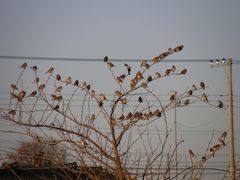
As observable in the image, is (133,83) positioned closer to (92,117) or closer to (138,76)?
(138,76)

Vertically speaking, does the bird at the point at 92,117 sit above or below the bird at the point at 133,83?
below

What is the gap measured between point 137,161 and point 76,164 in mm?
830

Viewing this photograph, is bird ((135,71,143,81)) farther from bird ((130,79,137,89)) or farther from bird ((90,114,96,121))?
bird ((90,114,96,121))

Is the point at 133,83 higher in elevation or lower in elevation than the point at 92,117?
higher

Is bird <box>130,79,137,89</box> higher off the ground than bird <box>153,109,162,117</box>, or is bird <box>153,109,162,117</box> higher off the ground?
bird <box>130,79,137,89</box>

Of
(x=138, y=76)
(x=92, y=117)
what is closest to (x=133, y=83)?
(x=138, y=76)

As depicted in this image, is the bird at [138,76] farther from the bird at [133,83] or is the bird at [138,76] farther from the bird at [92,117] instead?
the bird at [92,117]

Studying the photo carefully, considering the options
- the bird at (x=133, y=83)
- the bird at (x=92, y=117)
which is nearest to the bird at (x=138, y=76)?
the bird at (x=133, y=83)

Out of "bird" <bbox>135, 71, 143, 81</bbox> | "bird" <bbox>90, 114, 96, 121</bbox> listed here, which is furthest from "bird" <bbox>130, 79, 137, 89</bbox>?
"bird" <bbox>90, 114, 96, 121</bbox>

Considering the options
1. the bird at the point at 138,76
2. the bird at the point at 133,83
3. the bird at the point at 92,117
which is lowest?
the bird at the point at 92,117

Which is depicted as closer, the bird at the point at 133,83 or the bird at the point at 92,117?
the bird at the point at 133,83

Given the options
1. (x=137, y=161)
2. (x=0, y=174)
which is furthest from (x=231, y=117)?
(x=0, y=174)

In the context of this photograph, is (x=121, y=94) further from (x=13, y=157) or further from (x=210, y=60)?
(x=210, y=60)

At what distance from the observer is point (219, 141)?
432 centimetres
